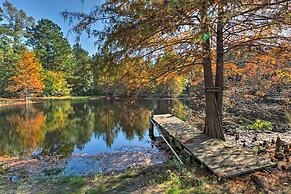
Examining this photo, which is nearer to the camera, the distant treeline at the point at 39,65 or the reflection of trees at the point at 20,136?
the reflection of trees at the point at 20,136

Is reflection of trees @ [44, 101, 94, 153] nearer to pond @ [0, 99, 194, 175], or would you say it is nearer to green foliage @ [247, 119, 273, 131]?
pond @ [0, 99, 194, 175]

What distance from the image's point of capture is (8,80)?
31.6 m

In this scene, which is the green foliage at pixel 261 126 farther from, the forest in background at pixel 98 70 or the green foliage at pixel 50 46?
the green foliage at pixel 50 46

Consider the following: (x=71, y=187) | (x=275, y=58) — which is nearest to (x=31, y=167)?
(x=71, y=187)

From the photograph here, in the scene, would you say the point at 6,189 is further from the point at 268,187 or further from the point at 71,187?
the point at 268,187

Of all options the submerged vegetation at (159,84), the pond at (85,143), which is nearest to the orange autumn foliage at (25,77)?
the pond at (85,143)

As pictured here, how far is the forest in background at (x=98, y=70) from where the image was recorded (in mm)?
6539

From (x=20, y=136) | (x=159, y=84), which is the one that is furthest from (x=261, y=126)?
(x=20, y=136)

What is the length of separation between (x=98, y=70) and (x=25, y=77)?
29390mm

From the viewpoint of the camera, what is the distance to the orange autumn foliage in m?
31.4

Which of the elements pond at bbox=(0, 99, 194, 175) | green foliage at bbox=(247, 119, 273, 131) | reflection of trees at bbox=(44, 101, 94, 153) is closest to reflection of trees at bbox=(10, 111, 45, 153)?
pond at bbox=(0, 99, 194, 175)

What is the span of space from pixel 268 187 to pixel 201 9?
2.95 metres

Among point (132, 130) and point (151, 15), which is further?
point (132, 130)

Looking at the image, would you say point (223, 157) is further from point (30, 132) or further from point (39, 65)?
point (39, 65)
